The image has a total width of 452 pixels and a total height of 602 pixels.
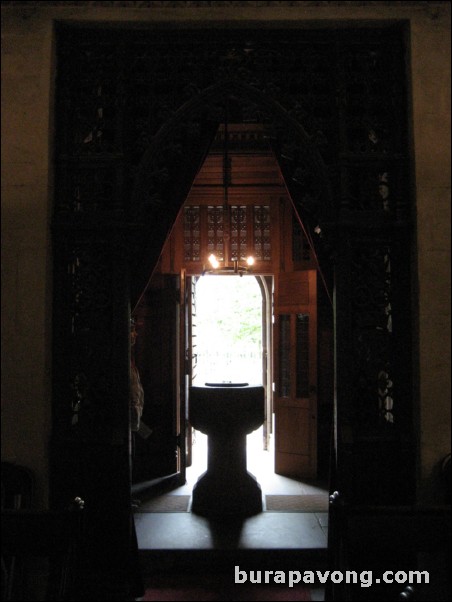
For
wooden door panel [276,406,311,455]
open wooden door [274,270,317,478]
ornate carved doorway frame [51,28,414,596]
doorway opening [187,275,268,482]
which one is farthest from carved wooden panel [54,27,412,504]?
doorway opening [187,275,268,482]

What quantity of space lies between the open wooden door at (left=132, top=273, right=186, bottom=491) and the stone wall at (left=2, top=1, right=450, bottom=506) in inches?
109

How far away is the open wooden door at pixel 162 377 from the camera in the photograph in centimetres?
564

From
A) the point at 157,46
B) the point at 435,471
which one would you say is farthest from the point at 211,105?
the point at 435,471

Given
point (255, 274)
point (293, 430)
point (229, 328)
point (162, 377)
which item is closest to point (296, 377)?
point (293, 430)

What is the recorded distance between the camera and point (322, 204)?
3.13 meters

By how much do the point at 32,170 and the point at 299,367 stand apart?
391 cm

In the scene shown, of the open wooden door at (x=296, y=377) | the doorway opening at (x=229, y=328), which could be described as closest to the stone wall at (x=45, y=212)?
the open wooden door at (x=296, y=377)

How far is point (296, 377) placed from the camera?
234 inches

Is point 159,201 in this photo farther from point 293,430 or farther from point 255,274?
point 293,430

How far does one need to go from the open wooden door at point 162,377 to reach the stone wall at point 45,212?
278cm

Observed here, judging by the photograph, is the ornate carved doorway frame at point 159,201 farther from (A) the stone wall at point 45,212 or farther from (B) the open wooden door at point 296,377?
(B) the open wooden door at point 296,377

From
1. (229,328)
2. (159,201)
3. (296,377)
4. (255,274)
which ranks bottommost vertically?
(296,377)

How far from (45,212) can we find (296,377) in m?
3.78

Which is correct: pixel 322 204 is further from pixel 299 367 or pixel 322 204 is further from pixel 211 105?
pixel 299 367
